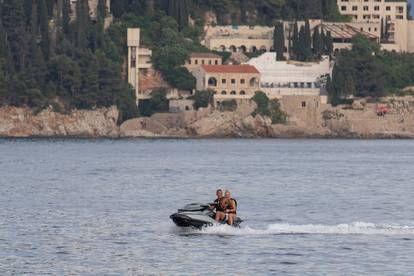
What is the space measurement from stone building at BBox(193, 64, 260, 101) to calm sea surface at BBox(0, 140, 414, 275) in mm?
46249

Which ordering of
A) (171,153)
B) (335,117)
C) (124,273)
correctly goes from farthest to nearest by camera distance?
(335,117), (171,153), (124,273)

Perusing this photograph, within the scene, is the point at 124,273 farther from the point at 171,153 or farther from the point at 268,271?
the point at 171,153

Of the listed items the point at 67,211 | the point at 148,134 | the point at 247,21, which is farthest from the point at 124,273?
the point at 247,21

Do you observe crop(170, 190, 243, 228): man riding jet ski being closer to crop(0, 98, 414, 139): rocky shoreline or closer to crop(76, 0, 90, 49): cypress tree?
crop(0, 98, 414, 139): rocky shoreline

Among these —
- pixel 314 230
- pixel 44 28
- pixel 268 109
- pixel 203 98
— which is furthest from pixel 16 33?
pixel 314 230

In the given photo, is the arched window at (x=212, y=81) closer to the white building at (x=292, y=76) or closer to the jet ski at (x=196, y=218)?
the white building at (x=292, y=76)

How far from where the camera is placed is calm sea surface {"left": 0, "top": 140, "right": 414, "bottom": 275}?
46312mm

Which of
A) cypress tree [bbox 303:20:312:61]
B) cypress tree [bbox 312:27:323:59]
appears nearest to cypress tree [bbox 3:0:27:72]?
cypress tree [bbox 303:20:312:61]

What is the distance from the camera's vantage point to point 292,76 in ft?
531

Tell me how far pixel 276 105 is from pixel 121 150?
105 ft

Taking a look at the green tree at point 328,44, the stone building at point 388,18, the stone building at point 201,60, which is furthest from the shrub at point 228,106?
the stone building at point 388,18

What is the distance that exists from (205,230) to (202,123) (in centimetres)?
10619

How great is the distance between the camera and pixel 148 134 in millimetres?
159375

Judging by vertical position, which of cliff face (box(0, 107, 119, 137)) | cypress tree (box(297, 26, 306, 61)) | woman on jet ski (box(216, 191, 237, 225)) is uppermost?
cypress tree (box(297, 26, 306, 61))
